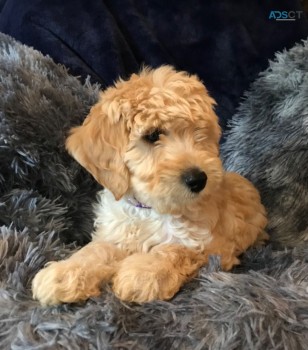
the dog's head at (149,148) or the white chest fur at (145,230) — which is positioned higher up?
the dog's head at (149,148)

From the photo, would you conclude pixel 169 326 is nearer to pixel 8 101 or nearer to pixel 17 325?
pixel 17 325

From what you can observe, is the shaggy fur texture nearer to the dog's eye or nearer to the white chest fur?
the white chest fur

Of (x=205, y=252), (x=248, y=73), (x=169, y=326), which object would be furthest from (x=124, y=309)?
(x=248, y=73)

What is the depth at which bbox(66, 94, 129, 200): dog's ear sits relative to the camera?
1.49m

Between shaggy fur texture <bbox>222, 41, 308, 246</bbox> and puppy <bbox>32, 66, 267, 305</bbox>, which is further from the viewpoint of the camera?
shaggy fur texture <bbox>222, 41, 308, 246</bbox>

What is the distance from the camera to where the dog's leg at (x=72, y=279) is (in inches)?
52.7

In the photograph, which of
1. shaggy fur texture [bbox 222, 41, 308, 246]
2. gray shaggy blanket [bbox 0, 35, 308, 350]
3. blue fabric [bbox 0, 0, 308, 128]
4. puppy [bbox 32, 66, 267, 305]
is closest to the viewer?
gray shaggy blanket [bbox 0, 35, 308, 350]

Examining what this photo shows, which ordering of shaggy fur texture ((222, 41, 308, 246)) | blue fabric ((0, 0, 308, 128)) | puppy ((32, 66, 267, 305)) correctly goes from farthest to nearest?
blue fabric ((0, 0, 308, 128))
shaggy fur texture ((222, 41, 308, 246))
puppy ((32, 66, 267, 305))

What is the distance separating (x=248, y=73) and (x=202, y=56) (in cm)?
20

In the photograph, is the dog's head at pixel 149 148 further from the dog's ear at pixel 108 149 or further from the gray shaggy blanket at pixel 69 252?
the gray shaggy blanket at pixel 69 252

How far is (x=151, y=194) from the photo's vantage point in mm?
1471

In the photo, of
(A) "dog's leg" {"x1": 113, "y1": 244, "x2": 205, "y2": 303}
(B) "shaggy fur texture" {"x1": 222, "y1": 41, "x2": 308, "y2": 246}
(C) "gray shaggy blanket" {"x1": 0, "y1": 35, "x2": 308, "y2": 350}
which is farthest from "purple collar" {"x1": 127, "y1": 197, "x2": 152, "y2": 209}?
(B) "shaggy fur texture" {"x1": 222, "y1": 41, "x2": 308, "y2": 246}

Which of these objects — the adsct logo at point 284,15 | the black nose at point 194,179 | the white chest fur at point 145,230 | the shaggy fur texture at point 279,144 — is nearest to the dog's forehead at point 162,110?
the black nose at point 194,179

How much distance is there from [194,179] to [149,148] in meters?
0.16
